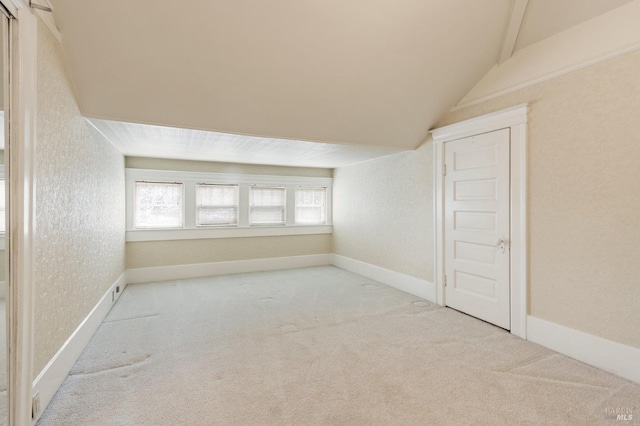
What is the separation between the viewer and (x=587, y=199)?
7.80 feet

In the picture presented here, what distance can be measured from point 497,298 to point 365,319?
139cm

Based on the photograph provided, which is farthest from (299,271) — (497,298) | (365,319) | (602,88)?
(602,88)

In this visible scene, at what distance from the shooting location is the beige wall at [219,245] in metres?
4.82

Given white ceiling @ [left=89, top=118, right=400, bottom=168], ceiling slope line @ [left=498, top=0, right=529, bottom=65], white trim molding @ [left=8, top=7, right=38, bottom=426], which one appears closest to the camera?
white trim molding @ [left=8, top=7, right=38, bottom=426]

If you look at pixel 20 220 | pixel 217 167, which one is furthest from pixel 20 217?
pixel 217 167

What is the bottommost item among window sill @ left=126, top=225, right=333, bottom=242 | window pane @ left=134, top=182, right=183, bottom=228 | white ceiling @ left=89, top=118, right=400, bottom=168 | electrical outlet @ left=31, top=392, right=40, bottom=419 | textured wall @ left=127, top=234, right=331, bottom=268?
electrical outlet @ left=31, top=392, right=40, bottom=419

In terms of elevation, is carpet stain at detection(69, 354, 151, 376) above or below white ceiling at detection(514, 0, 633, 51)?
below

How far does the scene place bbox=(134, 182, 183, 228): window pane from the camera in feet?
16.0

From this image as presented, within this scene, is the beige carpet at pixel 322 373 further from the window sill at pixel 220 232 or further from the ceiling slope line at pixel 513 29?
the ceiling slope line at pixel 513 29

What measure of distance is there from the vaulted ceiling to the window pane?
5.67ft

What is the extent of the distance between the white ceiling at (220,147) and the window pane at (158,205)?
572mm

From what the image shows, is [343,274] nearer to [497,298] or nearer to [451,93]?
[497,298]

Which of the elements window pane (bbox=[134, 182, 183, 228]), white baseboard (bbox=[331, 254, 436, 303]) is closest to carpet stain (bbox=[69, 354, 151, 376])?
window pane (bbox=[134, 182, 183, 228])

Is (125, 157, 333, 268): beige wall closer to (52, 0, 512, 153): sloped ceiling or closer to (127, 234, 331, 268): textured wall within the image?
(127, 234, 331, 268): textured wall
